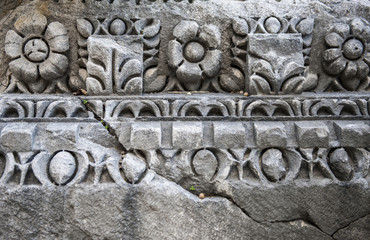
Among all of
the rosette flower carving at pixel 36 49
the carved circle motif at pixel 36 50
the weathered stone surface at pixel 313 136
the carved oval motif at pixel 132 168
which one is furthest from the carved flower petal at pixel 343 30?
the carved circle motif at pixel 36 50

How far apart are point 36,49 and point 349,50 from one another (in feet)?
5.88

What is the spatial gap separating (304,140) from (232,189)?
0.46 m

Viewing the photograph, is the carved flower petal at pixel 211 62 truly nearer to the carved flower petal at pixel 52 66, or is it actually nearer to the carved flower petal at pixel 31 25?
the carved flower petal at pixel 52 66

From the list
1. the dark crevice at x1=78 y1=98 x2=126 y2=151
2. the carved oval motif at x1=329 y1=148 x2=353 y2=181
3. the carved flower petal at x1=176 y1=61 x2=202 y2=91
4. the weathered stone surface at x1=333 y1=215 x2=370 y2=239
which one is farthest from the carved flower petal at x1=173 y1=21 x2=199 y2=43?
the weathered stone surface at x1=333 y1=215 x2=370 y2=239

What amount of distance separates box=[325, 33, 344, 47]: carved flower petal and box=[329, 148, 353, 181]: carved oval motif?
25.0 inches

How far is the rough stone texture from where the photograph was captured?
1.52m

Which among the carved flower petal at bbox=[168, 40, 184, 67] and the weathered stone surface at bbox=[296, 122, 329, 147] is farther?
the carved flower petal at bbox=[168, 40, 184, 67]

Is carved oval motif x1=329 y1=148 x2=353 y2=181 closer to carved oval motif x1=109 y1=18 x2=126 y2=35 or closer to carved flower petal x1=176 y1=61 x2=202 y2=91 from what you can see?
carved flower petal x1=176 y1=61 x2=202 y2=91

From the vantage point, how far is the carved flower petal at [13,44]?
178 centimetres

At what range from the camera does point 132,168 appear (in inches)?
60.5

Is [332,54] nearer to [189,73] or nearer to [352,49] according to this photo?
[352,49]

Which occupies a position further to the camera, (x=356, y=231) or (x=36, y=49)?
(x=36, y=49)

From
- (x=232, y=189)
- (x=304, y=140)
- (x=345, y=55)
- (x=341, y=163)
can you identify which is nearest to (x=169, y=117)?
(x=232, y=189)

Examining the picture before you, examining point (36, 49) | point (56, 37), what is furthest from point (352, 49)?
point (36, 49)
